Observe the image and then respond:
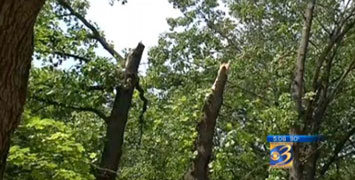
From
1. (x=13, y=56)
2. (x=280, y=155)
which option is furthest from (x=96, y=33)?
(x=13, y=56)

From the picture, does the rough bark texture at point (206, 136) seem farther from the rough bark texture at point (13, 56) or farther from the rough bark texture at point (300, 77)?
the rough bark texture at point (13, 56)

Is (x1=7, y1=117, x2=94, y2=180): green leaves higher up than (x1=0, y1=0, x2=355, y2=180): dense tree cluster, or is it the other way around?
(x1=0, y1=0, x2=355, y2=180): dense tree cluster

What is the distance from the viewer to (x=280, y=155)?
33.4 feet

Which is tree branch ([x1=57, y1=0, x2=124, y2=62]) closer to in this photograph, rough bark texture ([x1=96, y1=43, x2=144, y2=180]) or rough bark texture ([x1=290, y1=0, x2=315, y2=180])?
rough bark texture ([x1=96, y1=43, x2=144, y2=180])

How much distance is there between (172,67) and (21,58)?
12963mm

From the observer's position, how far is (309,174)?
13.6 m

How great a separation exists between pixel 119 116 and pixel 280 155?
293cm

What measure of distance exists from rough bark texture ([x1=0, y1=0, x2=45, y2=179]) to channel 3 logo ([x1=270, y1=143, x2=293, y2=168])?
7991 mm

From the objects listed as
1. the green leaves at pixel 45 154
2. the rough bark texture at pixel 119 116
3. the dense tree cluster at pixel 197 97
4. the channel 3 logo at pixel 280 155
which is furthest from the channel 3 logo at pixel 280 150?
the green leaves at pixel 45 154

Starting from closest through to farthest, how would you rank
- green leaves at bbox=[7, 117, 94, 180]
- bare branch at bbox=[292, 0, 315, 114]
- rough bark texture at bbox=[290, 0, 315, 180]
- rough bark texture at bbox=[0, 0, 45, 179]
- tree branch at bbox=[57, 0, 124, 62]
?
rough bark texture at bbox=[0, 0, 45, 179] < green leaves at bbox=[7, 117, 94, 180] < tree branch at bbox=[57, 0, 124, 62] < rough bark texture at bbox=[290, 0, 315, 180] < bare branch at bbox=[292, 0, 315, 114]

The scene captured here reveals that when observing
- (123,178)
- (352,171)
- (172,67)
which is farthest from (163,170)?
(352,171)

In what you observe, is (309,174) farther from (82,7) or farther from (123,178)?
(82,7)

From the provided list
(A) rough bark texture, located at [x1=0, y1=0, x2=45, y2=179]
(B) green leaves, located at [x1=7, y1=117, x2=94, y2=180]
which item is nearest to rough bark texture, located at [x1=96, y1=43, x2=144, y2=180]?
(B) green leaves, located at [x1=7, y1=117, x2=94, y2=180]

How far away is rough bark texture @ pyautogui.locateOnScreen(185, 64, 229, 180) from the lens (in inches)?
325
